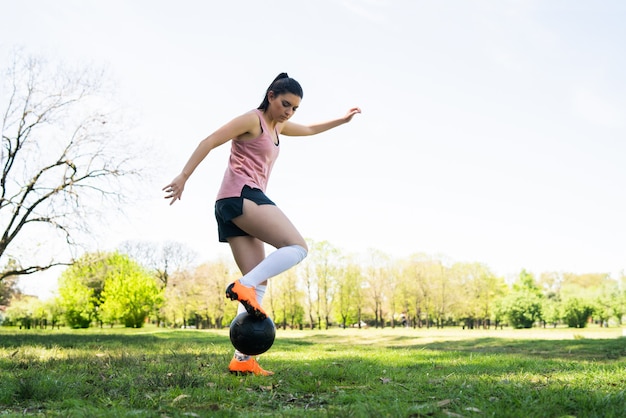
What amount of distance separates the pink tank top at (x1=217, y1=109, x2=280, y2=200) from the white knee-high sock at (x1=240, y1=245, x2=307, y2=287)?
69 cm

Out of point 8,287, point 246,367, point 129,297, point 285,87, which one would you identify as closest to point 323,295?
point 129,297

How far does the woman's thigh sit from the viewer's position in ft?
13.4

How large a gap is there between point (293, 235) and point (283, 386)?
1234mm

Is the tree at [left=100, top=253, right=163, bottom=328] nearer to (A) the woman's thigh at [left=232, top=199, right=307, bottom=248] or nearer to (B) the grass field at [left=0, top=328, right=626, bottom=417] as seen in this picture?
(B) the grass field at [left=0, top=328, right=626, bottom=417]

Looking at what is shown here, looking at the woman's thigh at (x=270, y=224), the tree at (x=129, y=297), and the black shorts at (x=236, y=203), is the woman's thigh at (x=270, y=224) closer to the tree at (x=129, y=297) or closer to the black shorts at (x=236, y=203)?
the black shorts at (x=236, y=203)

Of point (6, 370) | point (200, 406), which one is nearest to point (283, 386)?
point (200, 406)

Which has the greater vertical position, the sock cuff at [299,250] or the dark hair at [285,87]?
the dark hair at [285,87]

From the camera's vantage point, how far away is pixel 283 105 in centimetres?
440

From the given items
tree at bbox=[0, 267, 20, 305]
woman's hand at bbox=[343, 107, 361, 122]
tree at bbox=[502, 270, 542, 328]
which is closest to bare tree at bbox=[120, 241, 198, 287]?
tree at bbox=[0, 267, 20, 305]

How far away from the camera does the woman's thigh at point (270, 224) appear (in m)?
4.07

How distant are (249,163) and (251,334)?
1.50m

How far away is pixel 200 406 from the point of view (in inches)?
117

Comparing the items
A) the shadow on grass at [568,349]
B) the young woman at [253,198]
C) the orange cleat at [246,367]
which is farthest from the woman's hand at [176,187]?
the shadow on grass at [568,349]

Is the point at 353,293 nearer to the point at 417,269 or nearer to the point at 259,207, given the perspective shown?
the point at 417,269
